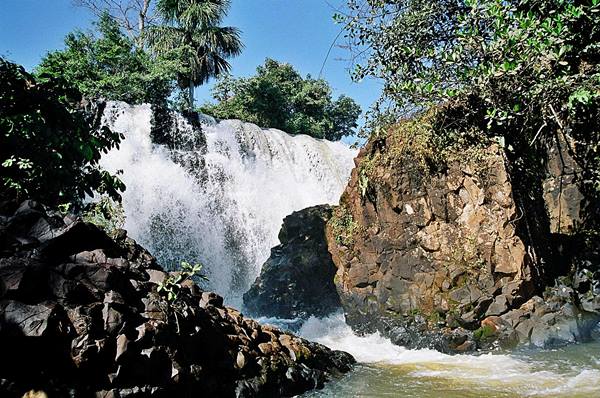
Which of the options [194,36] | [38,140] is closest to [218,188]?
[38,140]

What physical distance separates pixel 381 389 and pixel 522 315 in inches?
126

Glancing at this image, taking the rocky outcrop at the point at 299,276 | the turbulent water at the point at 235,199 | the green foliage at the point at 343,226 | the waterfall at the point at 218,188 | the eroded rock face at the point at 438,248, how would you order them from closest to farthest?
1. the eroded rock face at the point at 438,248
2. the turbulent water at the point at 235,199
3. the green foliage at the point at 343,226
4. the rocky outcrop at the point at 299,276
5. the waterfall at the point at 218,188

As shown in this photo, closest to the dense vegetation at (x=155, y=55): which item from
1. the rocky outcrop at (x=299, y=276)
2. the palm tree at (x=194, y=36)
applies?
the palm tree at (x=194, y=36)

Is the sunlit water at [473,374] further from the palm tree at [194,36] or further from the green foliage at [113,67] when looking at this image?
the palm tree at [194,36]

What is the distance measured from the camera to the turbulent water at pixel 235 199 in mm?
7740

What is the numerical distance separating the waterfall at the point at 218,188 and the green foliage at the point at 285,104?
999cm

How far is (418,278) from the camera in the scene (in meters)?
8.05

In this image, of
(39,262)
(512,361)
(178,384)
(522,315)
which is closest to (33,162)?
(39,262)

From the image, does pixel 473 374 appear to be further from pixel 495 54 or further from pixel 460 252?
pixel 495 54

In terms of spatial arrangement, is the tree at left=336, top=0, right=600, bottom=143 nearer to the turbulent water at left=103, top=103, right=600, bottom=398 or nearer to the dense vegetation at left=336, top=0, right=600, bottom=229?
the dense vegetation at left=336, top=0, right=600, bottom=229

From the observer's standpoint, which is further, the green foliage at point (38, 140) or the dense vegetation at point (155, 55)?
the dense vegetation at point (155, 55)

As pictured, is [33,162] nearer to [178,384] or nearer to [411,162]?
[178,384]

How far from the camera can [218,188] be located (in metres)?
14.8

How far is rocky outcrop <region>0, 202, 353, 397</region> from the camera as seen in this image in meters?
3.53
